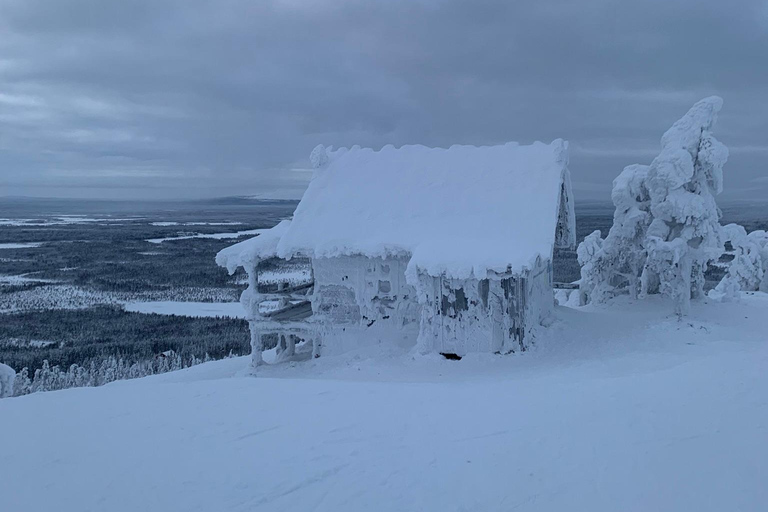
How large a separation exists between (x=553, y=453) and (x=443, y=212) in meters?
10.5

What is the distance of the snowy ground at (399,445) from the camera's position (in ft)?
19.8

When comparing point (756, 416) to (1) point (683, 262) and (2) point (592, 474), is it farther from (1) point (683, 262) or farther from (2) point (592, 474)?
(1) point (683, 262)

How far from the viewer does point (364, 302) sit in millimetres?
16219

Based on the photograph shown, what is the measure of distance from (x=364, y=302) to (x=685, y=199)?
1029cm

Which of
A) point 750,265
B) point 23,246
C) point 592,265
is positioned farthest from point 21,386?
point 23,246

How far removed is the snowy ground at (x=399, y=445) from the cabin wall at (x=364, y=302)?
5579 mm

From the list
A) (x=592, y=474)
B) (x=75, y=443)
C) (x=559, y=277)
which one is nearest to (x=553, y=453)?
(x=592, y=474)

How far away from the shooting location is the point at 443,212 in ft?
54.7

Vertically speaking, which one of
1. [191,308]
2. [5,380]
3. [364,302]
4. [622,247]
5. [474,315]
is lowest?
[191,308]

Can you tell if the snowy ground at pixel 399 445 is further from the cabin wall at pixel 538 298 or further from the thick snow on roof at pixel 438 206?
the thick snow on roof at pixel 438 206

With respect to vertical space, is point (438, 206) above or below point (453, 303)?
above

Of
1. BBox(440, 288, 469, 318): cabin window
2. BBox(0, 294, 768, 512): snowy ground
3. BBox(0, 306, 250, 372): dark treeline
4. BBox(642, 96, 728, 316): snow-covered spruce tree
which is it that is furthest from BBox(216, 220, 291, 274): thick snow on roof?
BBox(0, 306, 250, 372): dark treeline

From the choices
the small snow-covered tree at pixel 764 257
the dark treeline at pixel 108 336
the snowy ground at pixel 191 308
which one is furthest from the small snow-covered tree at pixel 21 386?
the small snow-covered tree at pixel 764 257

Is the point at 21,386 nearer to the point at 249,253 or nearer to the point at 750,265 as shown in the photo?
the point at 249,253
